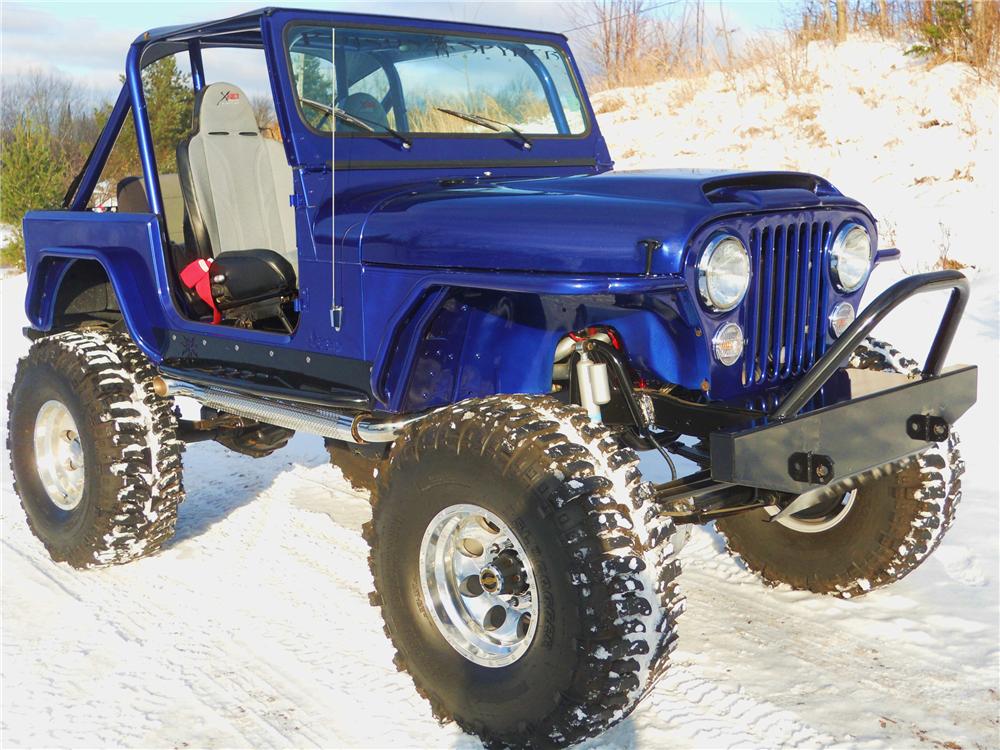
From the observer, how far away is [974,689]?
10.4ft

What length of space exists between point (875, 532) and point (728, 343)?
1.23 m

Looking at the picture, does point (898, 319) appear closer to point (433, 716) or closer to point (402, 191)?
point (402, 191)

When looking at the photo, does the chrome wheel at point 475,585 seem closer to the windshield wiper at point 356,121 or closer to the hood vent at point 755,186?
the hood vent at point 755,186

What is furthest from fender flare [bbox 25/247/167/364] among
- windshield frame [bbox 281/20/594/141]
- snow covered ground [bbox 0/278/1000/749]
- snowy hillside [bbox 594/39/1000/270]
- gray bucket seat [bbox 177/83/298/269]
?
snowy hillside [bbox 594/39/1000/270]

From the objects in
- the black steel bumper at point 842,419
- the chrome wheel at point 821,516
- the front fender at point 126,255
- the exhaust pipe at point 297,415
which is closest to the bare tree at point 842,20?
the chrome wheel at point 821,516

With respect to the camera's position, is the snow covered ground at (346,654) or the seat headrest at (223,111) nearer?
the snow covered ground at (346,654)

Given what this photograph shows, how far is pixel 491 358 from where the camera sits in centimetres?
337

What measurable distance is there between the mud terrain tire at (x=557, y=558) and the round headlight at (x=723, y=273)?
48cm

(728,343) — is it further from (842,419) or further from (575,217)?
(575,217)

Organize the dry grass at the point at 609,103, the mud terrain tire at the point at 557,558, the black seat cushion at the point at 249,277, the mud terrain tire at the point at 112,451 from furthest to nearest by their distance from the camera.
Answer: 1. the dry grass at the point at 609,103
2. the mud terrain tire at the point at 112,451
3. the black seat cushion at the point at 249,277
4. the mud terrain tire at the point at 557,558

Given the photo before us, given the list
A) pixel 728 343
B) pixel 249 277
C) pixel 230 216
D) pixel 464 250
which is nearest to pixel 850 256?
pixel 728 343

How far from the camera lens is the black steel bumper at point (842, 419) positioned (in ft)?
8.88

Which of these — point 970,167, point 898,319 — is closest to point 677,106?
point 970,167

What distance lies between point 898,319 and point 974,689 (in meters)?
4.67
